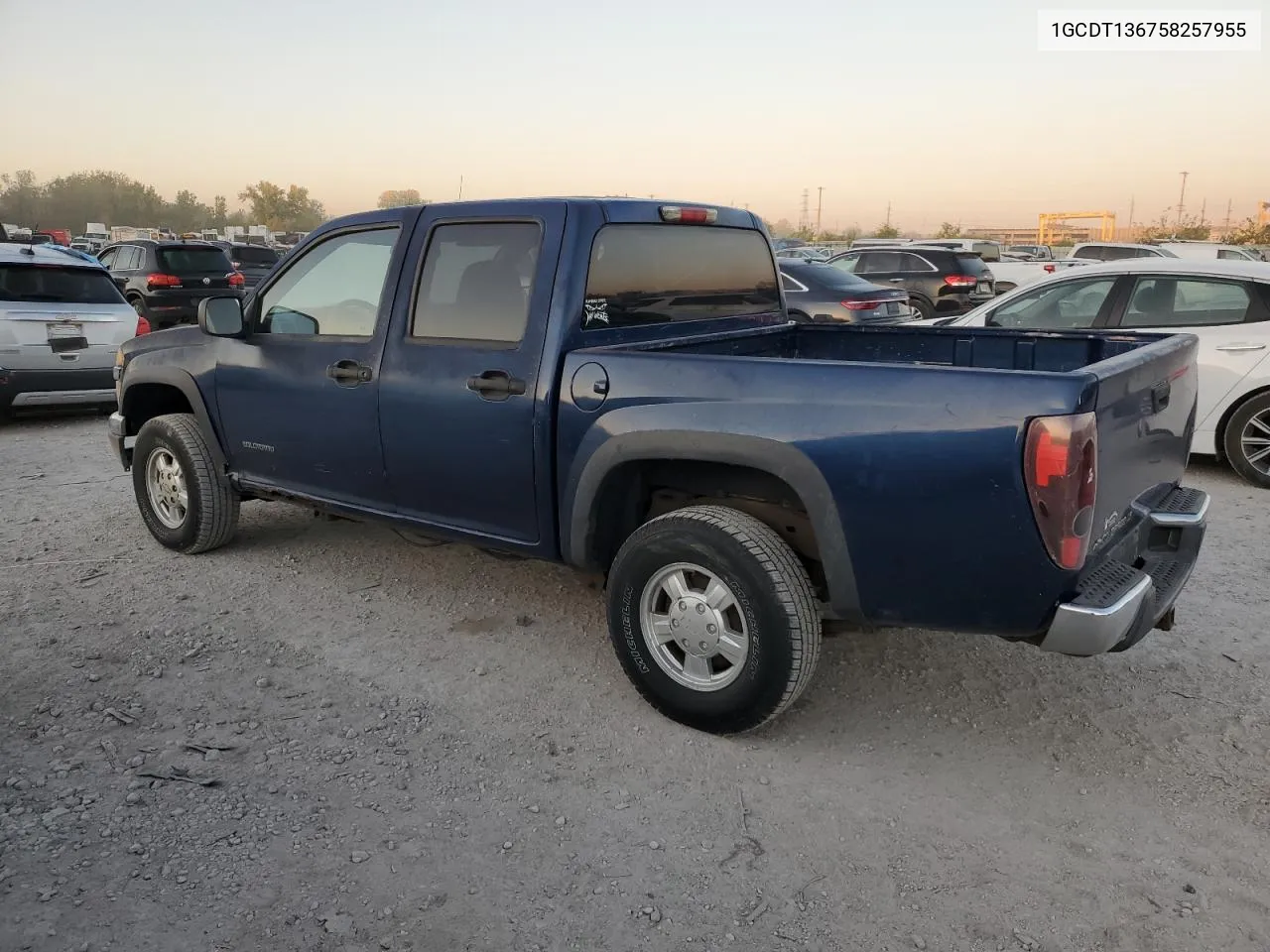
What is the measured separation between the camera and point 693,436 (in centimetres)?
322

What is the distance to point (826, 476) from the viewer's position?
2.98 metres

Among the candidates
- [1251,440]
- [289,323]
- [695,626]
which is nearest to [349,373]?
[289,323]

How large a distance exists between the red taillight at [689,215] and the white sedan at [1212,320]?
3.17 metres

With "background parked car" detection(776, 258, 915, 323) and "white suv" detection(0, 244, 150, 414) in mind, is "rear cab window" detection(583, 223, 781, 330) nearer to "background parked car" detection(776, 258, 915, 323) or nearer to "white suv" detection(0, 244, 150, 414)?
"background parked car" detection(776, 258, 915, 323)

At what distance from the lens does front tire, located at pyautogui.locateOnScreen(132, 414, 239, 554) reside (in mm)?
5125

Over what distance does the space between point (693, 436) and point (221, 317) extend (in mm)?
2651

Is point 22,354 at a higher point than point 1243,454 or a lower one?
higher

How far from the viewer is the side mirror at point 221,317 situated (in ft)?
15.1

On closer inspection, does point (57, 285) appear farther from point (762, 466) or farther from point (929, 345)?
point (762, 466)

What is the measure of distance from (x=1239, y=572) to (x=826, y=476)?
337cm

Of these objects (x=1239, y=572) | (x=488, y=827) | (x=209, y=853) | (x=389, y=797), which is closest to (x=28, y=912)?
(x=209, y=853)

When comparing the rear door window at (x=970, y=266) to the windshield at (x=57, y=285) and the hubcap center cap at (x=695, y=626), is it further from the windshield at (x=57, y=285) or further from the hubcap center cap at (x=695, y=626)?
the hubcap center cap at (x=695, y=626)

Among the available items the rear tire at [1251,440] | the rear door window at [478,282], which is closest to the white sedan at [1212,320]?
the rear tire at [1251,440]

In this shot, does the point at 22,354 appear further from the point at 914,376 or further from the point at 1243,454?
the point at 1243,454
